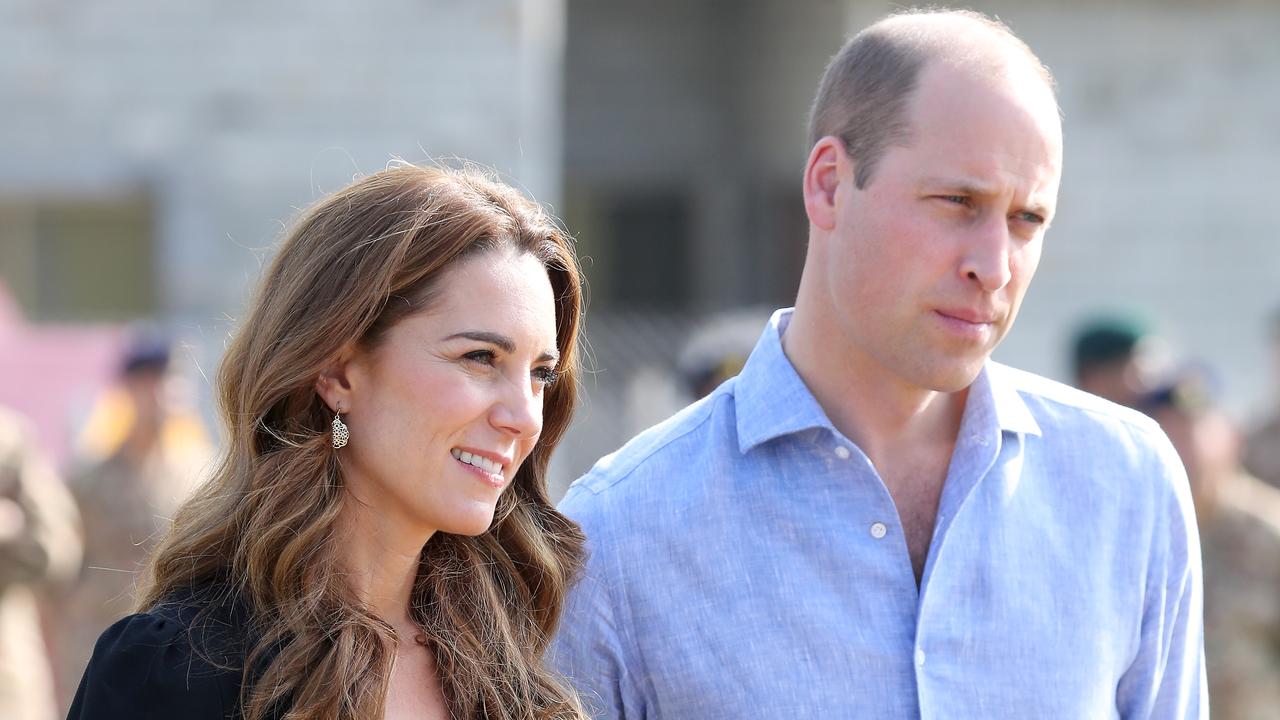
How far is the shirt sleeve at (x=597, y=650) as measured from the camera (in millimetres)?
2648

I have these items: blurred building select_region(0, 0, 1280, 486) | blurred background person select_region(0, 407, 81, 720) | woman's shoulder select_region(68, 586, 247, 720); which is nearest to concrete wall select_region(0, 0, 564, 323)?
blurred building select_region(0, 0, 1280, 486)

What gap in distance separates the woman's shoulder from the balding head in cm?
123

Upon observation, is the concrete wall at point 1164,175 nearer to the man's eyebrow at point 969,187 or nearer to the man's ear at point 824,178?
the man's ear at point 824,178

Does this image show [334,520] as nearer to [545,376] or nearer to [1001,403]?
[545,376]

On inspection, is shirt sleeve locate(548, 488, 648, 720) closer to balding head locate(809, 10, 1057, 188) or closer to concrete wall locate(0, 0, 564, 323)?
balding head locate(809, 10, 1057, 188)

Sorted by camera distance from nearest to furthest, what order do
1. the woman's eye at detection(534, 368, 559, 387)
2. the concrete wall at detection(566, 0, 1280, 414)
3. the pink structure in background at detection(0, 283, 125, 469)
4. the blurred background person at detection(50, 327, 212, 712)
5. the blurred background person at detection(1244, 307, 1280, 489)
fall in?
the woman's eye at detection(534, 368, 559, 387), the blurred background person at detection(50, 327, 212, 712), the blurred background person at detection(1244, 307, 1280, 489), the pink structure in background at detection(0, 283, 125, 469), the concrete wall at detection(566, 0, 1280, 414)

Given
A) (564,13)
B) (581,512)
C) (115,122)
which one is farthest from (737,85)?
(581,512)

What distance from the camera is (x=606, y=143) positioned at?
14.7 metres

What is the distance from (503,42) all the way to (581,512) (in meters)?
7.35

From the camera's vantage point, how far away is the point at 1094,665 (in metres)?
2.58

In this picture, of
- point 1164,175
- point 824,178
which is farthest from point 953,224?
point 1164,175

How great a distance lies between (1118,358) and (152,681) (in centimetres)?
459

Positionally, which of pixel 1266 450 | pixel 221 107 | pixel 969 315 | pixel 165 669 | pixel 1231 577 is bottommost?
pixel 1231 577

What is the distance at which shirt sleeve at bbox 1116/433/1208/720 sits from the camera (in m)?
2.67
